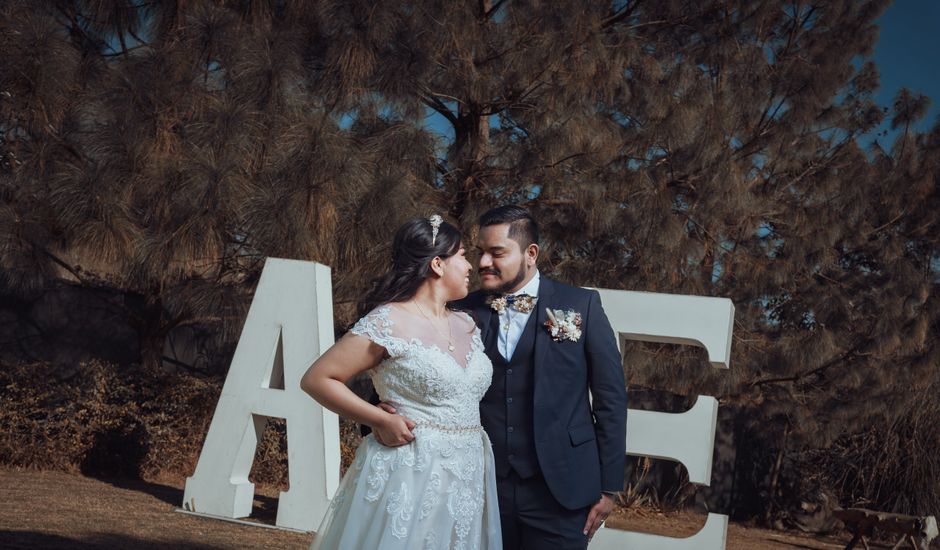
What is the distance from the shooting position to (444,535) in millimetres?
2750

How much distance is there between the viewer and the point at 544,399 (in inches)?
119

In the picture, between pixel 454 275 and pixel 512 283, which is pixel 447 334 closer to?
pixel 454 275

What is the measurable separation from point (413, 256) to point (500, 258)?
0.38 meters

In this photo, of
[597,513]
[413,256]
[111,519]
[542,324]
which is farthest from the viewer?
[111,519]

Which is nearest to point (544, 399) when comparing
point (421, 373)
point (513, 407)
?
point (513, 407)

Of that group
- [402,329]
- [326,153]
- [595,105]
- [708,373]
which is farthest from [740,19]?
[402,329]

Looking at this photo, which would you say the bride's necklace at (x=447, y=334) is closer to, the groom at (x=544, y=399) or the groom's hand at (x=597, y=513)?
the groom at (x=544, y=399)

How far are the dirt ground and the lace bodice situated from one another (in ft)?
9.98

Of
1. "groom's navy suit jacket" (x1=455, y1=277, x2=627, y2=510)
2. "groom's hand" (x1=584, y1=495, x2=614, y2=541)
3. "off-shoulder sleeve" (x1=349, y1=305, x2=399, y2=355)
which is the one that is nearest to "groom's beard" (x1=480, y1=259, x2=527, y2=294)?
"groom's navy suit jacket" (x1=455, y1=277, x2=627, y2=510)

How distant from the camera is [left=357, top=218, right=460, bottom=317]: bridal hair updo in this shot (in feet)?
9.42

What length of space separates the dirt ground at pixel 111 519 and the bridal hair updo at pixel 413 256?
3.08 meters

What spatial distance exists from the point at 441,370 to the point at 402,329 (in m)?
0.17

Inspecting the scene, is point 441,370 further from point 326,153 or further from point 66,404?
point 66,404

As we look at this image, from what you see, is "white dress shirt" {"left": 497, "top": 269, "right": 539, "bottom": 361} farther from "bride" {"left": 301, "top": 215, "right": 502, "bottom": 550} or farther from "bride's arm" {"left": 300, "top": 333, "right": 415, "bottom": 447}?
"bride's arm" {"left": 300, "top": 333, "right": 415, "bottom": 447}
